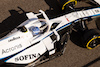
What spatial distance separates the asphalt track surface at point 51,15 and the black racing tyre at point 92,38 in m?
0.35

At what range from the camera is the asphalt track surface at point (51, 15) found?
4.46 m

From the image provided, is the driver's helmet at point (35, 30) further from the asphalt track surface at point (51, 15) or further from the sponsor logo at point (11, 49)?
the asphalt track surface at point (51, 15)

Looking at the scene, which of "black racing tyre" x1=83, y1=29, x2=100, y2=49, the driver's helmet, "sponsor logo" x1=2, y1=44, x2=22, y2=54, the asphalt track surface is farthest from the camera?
the asphalt track surface

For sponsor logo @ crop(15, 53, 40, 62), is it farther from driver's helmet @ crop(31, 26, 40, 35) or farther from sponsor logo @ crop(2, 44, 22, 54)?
driver's helmet @ crop(31, 26, 40, 35)

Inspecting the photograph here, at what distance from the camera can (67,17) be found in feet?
15.1

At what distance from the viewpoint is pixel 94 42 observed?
14.7 ft

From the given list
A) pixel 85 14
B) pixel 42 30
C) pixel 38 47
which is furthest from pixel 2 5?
pixel 85 14

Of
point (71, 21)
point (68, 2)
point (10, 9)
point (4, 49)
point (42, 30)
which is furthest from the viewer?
point (10, 9)

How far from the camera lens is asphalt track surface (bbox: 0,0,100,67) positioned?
14.6 ft

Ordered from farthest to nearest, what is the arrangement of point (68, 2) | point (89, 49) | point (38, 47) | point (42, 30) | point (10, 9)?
point (10, 9) < point (68, 2) < point (89, 49) < point (42, 30) < point (38, 47)

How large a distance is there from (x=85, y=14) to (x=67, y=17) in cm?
76

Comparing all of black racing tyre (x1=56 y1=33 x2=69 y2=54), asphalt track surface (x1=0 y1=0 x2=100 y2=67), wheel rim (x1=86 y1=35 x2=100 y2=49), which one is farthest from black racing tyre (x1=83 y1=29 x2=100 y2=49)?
black racing tyre (x1=56 y1=33 x2=69 y2=54)

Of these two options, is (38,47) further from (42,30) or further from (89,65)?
(89,65)

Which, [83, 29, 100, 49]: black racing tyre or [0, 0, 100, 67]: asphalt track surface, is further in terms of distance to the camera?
[0, 0, 100, 67]: asphalt track surface
